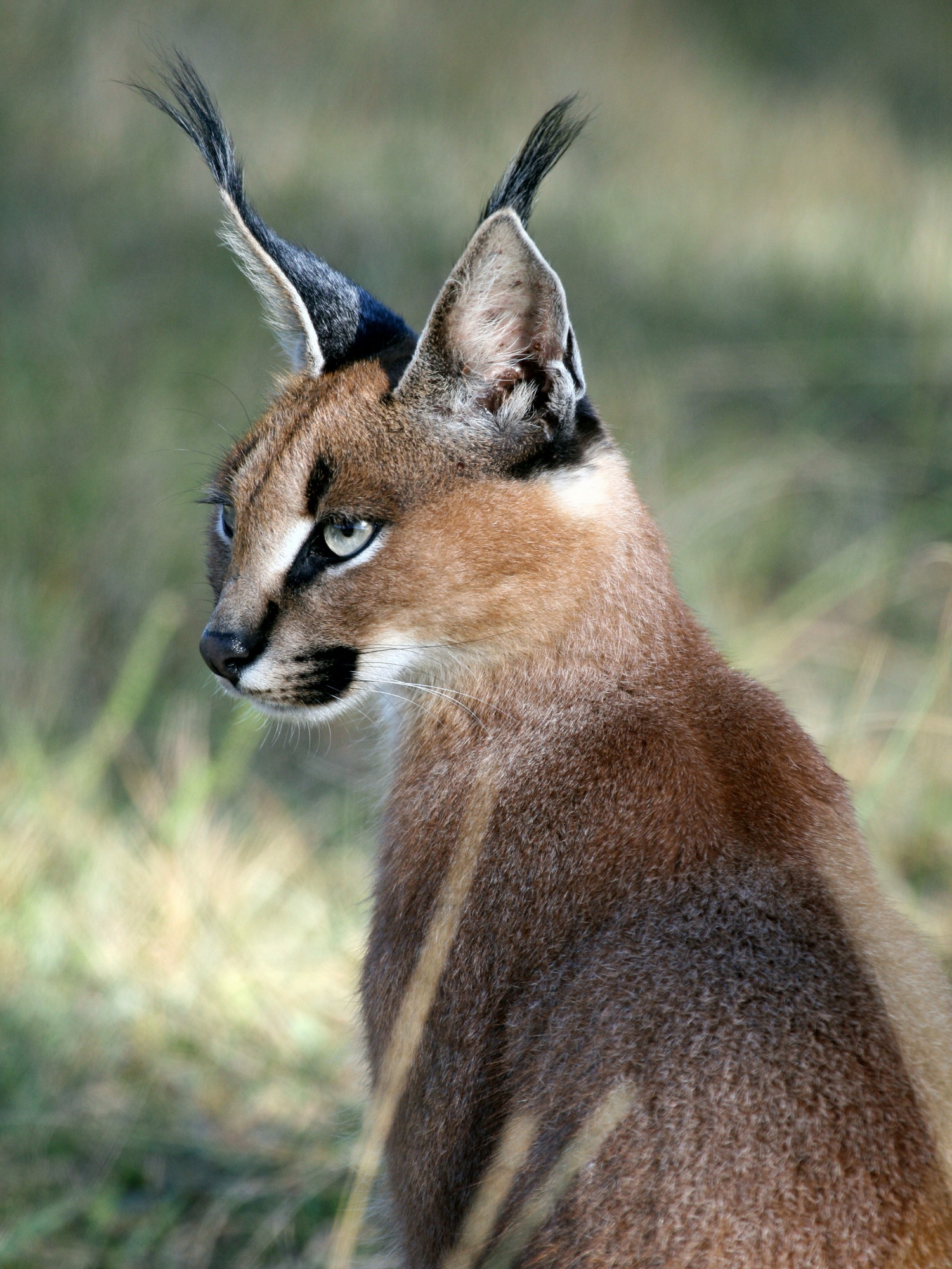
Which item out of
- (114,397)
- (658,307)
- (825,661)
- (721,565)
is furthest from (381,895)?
(658,307)

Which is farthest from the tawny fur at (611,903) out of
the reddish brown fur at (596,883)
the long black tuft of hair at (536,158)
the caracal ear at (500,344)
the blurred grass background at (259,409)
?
the blurred grass background at (259,409)

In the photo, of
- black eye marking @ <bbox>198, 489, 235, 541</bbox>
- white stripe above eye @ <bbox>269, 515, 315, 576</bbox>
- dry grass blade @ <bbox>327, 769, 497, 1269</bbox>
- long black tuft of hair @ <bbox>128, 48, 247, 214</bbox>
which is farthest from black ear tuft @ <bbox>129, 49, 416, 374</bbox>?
dry grass blade @ <bbox>327, 769, 497, 1269</bbox>

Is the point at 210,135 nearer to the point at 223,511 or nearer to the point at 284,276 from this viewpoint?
the point at 284,276

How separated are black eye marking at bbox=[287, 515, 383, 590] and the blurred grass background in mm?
891

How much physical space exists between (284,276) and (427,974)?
1800 millimetres

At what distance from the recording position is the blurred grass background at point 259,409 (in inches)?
172

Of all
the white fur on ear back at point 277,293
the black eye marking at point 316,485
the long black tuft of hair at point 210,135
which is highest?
the long black tuft of hair at point 210,135

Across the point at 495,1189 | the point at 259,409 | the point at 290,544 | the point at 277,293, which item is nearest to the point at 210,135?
the point at 277,293

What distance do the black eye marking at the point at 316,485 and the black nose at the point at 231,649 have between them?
331 millimetres

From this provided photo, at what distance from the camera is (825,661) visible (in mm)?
6633

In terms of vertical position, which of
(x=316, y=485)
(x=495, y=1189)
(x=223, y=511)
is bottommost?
(x=495, y=1189)

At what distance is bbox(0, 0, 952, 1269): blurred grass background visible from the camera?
4.37 metres

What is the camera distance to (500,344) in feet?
10.3

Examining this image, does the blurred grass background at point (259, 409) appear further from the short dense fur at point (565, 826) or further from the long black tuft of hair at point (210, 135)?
the short dense fur at point (565, 826)
